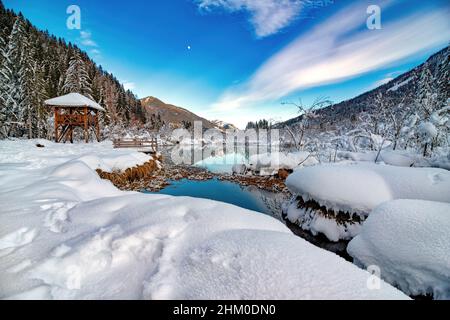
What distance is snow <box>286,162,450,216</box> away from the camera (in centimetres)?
468

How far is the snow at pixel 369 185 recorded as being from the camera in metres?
4.68

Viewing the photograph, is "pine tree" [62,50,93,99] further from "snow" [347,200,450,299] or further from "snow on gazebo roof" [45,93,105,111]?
"snow" [347,200,450,299]

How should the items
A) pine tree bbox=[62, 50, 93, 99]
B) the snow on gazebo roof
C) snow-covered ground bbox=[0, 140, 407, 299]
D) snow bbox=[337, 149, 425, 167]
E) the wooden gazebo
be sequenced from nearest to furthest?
snow-covered ground bbox=[0, 140, 407, 299], snow bbox=[337, 149, 425, 167], the snow on gazebo roof, the wooden gazebo, pine tree bbox=[62, 50, 93, 99]

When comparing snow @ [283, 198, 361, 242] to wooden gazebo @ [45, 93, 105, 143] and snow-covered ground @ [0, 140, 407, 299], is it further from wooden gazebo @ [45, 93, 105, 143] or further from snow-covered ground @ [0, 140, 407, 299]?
wooden gazebo @ [45, 93, 105, 143]

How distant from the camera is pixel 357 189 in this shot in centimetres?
541

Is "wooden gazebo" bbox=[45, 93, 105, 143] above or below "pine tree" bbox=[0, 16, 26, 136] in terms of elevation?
below

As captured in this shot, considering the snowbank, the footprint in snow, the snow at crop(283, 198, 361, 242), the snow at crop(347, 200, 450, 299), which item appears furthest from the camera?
the snowbank

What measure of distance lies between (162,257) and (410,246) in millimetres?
3274

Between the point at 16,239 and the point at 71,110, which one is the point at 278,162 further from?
the point at 71,110

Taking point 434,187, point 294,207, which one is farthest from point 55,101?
point 434,187

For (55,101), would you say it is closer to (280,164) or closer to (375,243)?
(280,164)

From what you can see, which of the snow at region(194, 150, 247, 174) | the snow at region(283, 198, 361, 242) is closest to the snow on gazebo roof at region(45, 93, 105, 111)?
the snow at region(194, 150, 247, 174)

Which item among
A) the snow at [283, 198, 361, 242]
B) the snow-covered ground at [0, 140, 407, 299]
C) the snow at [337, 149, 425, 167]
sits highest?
the snow at [337, 149, 425, 167]

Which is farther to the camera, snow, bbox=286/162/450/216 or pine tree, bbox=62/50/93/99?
pine tree, bbox=62/50/93/99
